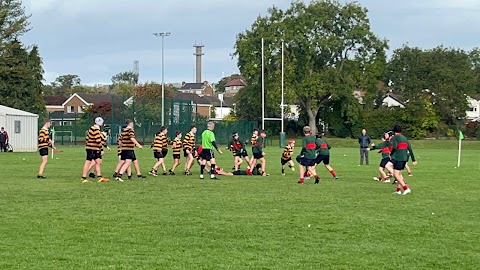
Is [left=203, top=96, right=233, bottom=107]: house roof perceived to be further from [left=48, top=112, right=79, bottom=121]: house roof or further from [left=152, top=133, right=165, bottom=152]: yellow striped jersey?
[left=152, top=133, right=165, bottom=152]: yellow striped jersey

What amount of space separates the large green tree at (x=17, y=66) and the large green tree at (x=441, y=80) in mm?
39495

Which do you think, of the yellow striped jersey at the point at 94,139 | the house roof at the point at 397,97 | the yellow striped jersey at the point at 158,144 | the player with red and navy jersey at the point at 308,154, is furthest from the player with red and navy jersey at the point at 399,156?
the house roof at the point at 397,97

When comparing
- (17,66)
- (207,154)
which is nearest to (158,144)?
(207,154)

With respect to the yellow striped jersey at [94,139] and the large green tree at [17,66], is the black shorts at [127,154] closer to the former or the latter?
the yellow striped jersey at [94,139]

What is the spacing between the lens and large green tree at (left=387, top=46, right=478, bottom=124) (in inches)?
3561

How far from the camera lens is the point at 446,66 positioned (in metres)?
93.8

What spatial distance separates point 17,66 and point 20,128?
2904 centimetres

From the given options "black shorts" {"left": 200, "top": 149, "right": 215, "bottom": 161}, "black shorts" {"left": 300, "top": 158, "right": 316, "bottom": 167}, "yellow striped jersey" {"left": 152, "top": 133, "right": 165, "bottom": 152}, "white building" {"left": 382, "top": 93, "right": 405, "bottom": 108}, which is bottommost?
"black shorts" {"left": 300, "top": 158, "right": 316, "bottom": 167}

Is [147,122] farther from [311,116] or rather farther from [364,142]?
[364,142]

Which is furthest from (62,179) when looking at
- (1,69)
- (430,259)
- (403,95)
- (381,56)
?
(403,95)

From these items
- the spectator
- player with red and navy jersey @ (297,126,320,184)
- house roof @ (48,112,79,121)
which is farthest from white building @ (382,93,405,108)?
player with red and navy jersey @ (297,126,320,184)

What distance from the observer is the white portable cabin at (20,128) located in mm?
49438

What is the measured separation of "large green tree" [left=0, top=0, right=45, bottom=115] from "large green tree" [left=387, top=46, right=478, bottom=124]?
39.5 meters

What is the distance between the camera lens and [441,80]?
9231cm
